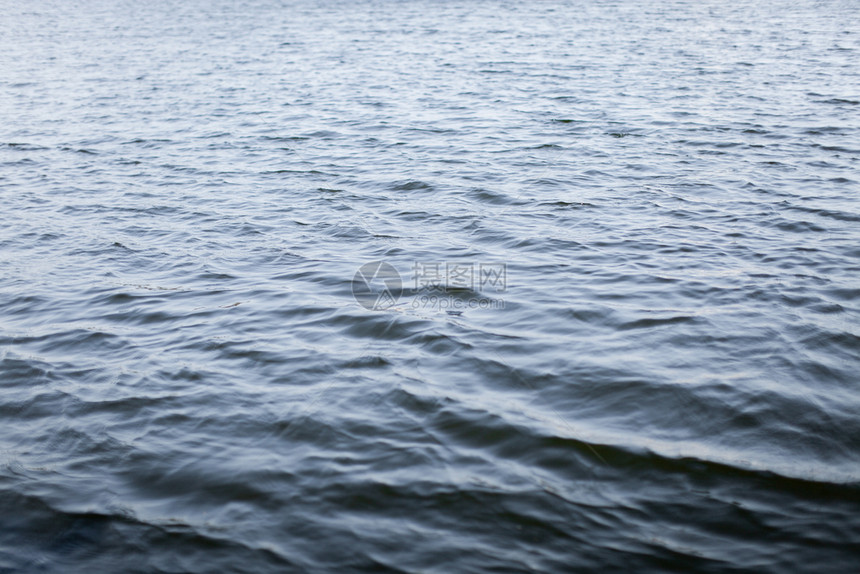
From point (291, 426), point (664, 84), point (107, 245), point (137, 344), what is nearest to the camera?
point (291, 426)

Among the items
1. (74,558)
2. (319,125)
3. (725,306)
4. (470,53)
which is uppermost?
(470,53)

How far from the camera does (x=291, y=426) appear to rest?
518cm

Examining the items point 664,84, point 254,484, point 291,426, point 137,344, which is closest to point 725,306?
point 291,426

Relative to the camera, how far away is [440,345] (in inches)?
245

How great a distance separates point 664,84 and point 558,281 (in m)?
12.0

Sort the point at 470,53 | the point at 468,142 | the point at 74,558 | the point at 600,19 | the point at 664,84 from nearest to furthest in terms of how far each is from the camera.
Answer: the point at 74,558 → the point at 468,142 → the point at 664,84 → the point at 470,53 → the point at 600,19

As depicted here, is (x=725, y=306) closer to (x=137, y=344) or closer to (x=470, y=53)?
(x=137, y=344)

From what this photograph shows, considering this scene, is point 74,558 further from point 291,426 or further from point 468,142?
point 468,142

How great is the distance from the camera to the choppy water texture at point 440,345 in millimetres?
4219

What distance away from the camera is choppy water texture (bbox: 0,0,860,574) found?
166 inches

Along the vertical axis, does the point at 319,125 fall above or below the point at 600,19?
below

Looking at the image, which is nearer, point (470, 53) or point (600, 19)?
point (470, 53)

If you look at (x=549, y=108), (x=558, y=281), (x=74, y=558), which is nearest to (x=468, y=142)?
(x=549, y=108)

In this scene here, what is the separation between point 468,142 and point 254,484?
9.86 meters
